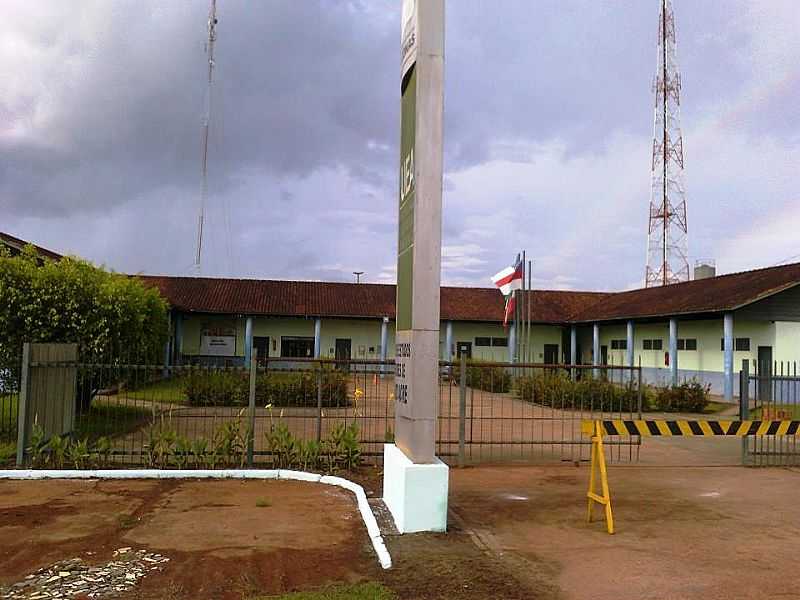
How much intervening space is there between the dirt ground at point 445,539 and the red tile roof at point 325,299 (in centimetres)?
3011

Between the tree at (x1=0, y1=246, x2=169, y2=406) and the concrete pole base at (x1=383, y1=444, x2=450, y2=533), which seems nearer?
the concrete pole base at (x1=383, y1=444, x2=450, y2=533)

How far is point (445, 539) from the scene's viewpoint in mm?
7078

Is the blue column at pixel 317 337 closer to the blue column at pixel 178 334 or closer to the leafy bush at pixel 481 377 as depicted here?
the blue column at pixel 178 334

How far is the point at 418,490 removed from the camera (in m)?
7.24

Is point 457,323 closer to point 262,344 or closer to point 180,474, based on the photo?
point 262,344

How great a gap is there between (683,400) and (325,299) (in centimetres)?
2262

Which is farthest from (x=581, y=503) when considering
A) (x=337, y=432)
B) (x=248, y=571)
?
(x=248, y=571)

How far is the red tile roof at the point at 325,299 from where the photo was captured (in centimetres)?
3988

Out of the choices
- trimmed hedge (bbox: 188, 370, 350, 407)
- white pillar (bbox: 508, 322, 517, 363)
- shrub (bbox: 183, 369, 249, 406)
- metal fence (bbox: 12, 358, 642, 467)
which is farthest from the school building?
shrub (bbox: 183, 369, 249, 406)

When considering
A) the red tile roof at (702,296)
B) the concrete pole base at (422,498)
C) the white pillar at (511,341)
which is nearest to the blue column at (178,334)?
the white pillar at (511,341)

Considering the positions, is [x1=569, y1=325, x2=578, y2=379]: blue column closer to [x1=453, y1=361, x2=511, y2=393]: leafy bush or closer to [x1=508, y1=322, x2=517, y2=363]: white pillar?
[x1=508, y1=322, x2=517, y2=363]: white pillar

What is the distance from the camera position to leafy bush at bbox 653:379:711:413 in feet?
78.6

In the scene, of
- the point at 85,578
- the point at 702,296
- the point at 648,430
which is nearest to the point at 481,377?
the point at 648,430

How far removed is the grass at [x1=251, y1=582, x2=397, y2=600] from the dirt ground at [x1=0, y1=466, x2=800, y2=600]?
0.16 metres
